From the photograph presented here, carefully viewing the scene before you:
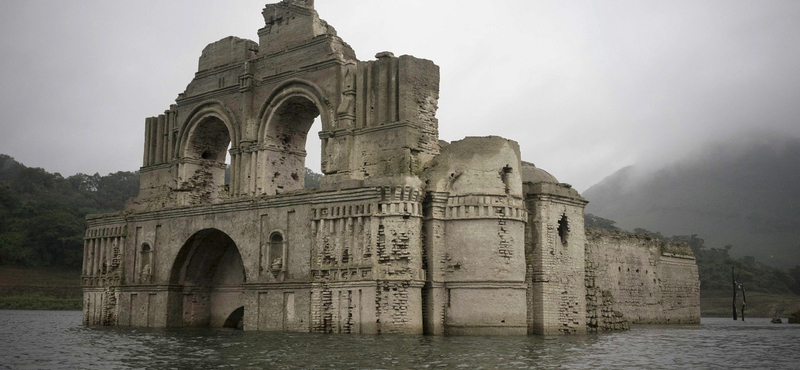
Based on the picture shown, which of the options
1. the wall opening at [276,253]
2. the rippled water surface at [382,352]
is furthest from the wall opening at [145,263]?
the wall opening at [276,253]

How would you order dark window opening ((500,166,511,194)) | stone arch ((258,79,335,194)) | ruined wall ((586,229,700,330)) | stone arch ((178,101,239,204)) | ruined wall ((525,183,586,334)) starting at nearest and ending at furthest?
1. dark window opening ((500,166,511,194))
2. ruined wall ((525,183,586,334))
3. ruined wall ((586,229,700,330))
4. stone arch ((258,79,335,194))
5. stone arch ((178,101,239,204))

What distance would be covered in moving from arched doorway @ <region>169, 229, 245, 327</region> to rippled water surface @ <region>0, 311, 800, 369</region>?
517 cm

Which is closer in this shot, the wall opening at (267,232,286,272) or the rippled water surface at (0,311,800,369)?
the rippled water surface at (0,311,800,369)

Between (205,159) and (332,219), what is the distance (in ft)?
31.5

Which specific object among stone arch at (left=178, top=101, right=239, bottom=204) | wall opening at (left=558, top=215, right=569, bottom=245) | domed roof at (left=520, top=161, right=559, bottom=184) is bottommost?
wall opening at (left=558, top=215, right=569, bottom=245)

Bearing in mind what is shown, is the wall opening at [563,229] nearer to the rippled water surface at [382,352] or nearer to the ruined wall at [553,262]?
the ruined wall at [553,262]

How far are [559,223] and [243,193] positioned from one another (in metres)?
10.2

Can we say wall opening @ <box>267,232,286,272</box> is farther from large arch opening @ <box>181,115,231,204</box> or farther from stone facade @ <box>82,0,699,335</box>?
large arch opening @ <box>181,115,231,204</box>

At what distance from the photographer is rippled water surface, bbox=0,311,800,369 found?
1456cm

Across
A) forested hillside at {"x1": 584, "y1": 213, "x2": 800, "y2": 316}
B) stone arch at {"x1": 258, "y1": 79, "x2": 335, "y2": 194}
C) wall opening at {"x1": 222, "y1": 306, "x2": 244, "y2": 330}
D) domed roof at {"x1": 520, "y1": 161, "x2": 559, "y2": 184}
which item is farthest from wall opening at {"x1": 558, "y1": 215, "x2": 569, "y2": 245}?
forested hillside at {"x1": 584, "y1": 213, "x2": 800, "y2": 316}

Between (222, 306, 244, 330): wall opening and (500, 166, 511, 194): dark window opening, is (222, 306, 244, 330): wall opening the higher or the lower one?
the lower one

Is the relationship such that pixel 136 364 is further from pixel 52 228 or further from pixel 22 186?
pixel 22 186

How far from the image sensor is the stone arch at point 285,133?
27688 mm

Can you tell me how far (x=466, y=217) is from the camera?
23188 mm
